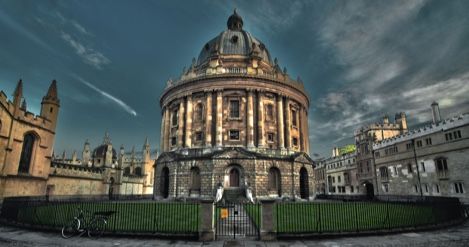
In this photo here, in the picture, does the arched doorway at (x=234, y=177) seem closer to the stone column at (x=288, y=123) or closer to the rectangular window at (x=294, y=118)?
the stone column at (x=288, y=123)

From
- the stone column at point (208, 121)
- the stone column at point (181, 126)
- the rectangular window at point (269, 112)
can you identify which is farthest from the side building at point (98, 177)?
the rectangular window at point (269, 112)

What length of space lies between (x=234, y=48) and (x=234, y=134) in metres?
15.2

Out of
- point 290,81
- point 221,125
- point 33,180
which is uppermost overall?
point 290,81

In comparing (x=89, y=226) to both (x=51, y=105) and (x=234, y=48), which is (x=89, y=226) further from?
(x=234, y=48)

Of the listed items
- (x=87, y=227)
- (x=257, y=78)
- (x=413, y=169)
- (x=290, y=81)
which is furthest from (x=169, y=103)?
(x=413, y=169)

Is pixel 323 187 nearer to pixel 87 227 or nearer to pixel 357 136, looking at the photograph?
pixel 357 136

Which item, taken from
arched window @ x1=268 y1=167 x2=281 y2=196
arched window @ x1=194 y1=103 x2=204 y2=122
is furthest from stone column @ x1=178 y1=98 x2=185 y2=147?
arched window @ x1=268 y1=167 x2=281 y2=196

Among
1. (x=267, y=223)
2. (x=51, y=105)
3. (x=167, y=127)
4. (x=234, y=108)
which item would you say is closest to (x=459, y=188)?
(x=234, y=108)

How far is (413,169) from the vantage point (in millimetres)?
37000

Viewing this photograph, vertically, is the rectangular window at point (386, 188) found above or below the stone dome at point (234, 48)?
below

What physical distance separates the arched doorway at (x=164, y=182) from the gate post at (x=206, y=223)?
25.9 metres

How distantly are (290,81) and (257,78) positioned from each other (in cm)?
577

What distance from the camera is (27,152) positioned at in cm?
2925

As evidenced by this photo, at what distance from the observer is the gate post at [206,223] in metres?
10.5
